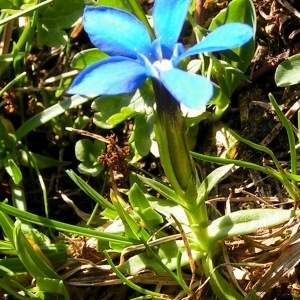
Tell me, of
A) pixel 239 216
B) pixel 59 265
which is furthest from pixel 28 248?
pixel 239 216

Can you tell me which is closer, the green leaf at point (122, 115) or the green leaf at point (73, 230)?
the green leaf at point (73, 230)

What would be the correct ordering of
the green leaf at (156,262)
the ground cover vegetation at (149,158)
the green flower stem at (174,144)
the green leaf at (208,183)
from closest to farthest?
the green flower stem at (174,144) < the ground cover vegetation at (149,158) < the green leaf at (208,183) < the green leaf at (156,262)

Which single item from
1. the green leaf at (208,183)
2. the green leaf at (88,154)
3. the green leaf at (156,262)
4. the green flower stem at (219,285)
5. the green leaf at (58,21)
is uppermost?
the green leaf at (58,21)

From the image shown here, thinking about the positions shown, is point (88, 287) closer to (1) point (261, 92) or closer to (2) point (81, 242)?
(2) point (81, 242)

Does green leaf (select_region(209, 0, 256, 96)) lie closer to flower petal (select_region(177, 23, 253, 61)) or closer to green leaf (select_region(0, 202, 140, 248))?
green leaf (select_region(0, 202, 140, 248))

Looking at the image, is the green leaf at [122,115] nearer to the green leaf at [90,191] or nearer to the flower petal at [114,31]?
the green leaf at [90,191]

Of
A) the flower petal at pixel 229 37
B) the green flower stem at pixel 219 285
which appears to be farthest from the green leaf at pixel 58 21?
the flower petal at pixel 229 37

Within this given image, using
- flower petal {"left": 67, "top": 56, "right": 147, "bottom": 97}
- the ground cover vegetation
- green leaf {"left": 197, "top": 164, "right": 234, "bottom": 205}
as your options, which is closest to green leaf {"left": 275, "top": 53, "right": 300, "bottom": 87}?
the ground cover vegetation
